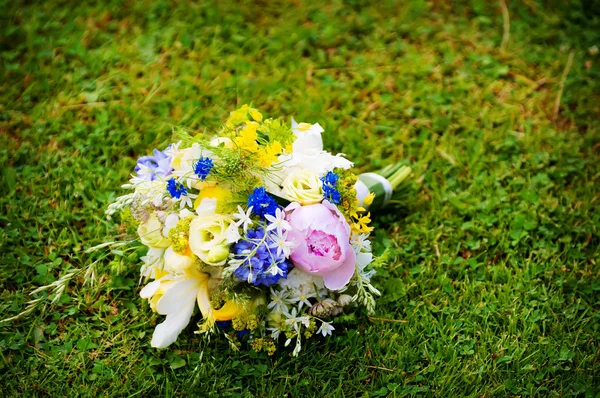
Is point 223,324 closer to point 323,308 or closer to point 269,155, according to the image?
point 323,308

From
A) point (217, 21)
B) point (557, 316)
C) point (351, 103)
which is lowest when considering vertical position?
point (557, 316)

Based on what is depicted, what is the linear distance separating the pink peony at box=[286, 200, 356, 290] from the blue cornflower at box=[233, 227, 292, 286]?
2.9 inches

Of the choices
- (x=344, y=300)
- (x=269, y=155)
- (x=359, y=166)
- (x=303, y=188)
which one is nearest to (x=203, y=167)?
(x=269, y=155)

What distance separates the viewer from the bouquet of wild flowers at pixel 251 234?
2.01 meters

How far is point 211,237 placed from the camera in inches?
79.9

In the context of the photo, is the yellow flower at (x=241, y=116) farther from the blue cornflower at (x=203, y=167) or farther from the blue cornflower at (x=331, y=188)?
the blue cornflower at (x=331, y=188)

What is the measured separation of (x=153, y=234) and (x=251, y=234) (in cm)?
38

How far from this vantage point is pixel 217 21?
3.52m

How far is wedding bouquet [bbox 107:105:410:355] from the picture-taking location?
2012 mm

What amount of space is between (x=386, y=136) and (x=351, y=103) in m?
0.27

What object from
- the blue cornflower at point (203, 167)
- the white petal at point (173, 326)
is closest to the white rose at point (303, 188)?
the blue cornflower at point (203, 167)

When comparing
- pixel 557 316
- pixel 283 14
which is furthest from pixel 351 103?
pixel 557 316

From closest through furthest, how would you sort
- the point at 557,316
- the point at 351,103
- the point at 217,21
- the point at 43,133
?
the point at 557,316 → the point at 43,133 → the point at 351,103 → the point at 217,21

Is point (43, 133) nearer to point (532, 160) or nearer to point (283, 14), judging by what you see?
point (283, 14)
